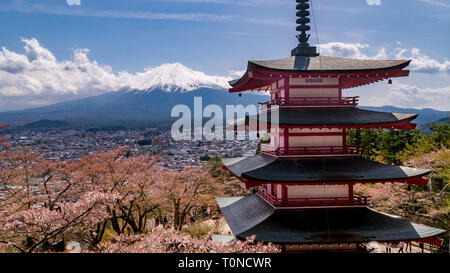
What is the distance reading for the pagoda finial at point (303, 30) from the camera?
1145 cm

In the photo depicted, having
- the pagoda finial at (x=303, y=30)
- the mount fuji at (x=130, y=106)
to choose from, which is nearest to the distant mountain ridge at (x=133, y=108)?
the mount fuji at (x=130, y=106)

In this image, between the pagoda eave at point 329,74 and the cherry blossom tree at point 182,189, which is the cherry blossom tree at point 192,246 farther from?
the cherry blossom tree at point 182,189

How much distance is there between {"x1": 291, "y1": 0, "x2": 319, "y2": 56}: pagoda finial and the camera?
1145 cm

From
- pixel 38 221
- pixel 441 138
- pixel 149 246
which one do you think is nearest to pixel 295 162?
pixel 149 246

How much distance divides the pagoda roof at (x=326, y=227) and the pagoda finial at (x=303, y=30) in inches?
240

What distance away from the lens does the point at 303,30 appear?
11.8 m

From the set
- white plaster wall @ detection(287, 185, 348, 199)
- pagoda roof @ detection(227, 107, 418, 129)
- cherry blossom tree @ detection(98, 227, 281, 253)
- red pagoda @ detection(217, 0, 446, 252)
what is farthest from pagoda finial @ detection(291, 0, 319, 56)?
cherry blossom tree @ detection(98, 227, 281, 253)

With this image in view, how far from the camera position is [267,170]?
9336 millimetres

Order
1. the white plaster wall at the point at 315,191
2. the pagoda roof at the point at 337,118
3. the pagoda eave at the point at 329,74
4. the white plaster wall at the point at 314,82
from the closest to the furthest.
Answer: the pagoda roof at the point at 337,118 < the pagoda eave at the point at 329,74 < the white plaster wall at the point at 315,191 < the white plaster wall at the point at 314,82

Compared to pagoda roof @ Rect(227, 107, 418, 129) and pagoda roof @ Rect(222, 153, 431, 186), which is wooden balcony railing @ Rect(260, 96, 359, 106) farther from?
pagoda roof @ Rect(222, 153, 431, 186)

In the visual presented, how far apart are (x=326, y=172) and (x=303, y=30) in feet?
19.9

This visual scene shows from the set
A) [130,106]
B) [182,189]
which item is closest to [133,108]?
[130,106]

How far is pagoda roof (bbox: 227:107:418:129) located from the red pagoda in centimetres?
3

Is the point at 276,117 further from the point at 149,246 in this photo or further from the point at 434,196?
the point at 434,196
